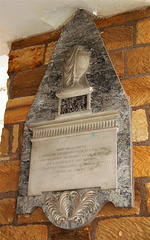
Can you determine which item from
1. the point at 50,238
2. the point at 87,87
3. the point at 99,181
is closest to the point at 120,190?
the point at 99,181

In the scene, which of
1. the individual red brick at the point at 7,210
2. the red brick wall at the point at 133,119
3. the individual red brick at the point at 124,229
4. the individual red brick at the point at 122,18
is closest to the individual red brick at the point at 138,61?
the red brick wall at the point at 133,119

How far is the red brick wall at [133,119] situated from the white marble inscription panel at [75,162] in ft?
0.55

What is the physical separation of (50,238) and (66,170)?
46 centimetres

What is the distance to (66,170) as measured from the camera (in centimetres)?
267

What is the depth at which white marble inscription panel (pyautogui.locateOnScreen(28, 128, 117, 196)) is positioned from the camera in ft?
8.38

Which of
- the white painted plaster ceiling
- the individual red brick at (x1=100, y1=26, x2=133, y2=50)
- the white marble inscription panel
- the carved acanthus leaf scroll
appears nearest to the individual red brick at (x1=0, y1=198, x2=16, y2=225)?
the white marble inscription panel

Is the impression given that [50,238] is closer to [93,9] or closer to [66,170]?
[66,170]

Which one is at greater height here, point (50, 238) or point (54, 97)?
point (54, 97)

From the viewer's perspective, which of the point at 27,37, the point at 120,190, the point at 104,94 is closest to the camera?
the point at 120,190

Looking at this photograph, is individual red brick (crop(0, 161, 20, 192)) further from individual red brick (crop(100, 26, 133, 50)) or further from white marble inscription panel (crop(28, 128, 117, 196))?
individual red brick (crop(100, 26, 133, 50))

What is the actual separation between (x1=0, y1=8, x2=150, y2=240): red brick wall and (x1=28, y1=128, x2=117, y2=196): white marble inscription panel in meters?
0.17

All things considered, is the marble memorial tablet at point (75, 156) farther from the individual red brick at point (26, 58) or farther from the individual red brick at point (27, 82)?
the individual red brick at point (26, 58)

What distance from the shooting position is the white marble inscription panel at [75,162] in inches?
101

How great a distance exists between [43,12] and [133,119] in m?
1.23
